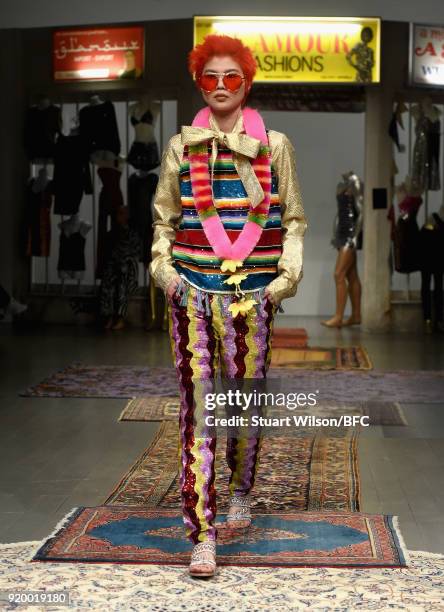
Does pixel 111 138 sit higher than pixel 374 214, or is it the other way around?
pixel 111 138

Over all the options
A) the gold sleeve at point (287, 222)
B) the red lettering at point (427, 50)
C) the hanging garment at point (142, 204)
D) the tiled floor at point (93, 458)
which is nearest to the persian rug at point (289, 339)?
the tiled floor at point (93, 458)

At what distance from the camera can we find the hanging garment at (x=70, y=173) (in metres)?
11.9

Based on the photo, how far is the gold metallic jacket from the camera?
350cm

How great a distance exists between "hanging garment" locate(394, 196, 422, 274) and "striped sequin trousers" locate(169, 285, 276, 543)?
26.4 ft

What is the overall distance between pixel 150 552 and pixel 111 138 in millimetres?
8682

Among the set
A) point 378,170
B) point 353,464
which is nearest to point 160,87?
point 378,170

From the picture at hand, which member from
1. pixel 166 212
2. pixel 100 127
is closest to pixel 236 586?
pixel 166 212

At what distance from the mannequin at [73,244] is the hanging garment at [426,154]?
351cm

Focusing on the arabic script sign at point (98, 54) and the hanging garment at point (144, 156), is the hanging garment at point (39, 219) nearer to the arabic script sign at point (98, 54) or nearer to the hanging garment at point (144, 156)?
the hanging garment at point (144, 156)

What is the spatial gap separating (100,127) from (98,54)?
0.75 metres

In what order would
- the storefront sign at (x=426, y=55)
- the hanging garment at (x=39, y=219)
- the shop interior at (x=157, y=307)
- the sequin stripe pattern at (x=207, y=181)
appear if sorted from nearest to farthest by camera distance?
the sequin stripe pattern at (x=207, y=181)
the shop interior at (x=157, y=307)
the storefront sign at (x=426, y=55)
the hanging garment at (x=39, y=219)

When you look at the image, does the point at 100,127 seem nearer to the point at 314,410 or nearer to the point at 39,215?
the point at 39,215

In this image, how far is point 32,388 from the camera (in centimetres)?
727

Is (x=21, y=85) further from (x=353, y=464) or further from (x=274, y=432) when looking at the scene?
(x=353, y=464)
